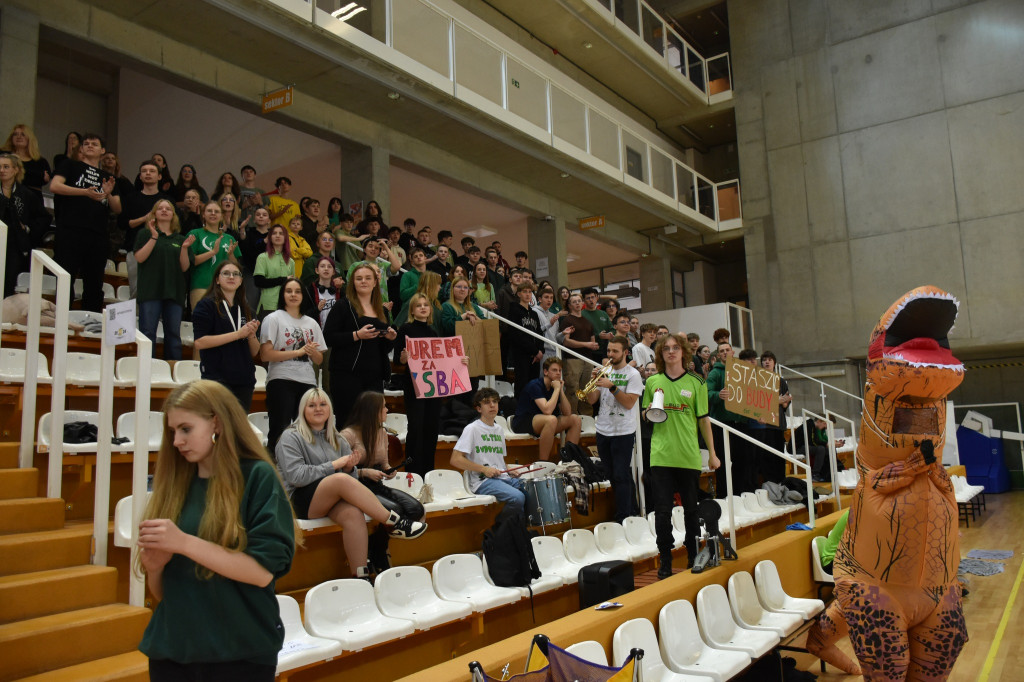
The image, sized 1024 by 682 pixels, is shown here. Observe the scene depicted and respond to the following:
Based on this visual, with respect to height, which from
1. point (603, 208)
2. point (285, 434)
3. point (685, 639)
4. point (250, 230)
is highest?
point (603, 208)

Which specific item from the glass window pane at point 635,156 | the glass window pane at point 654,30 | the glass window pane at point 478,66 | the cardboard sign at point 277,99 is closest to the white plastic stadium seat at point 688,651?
the cardboard sign at point 277,99

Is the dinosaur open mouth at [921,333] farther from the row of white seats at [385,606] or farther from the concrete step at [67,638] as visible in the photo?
the concrete step at [67,638]

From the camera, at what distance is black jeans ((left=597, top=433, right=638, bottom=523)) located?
241 inches

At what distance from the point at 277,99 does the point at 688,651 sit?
7903 mm

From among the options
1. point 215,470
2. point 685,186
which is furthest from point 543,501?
point 685,186

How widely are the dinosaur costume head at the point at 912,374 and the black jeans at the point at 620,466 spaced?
3.06 m

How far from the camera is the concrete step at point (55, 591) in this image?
2.93m

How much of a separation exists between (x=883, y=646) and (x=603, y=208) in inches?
505

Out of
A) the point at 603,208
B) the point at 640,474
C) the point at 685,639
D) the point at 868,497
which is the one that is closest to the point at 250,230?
the point at 640,474

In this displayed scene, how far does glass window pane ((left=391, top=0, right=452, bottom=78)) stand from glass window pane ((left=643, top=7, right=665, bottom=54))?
7533 millimetres

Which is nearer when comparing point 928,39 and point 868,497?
point 868,497

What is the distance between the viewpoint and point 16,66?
23.7 ft

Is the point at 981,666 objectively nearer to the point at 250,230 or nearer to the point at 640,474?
the point at 640,474

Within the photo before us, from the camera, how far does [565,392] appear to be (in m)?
7.52
